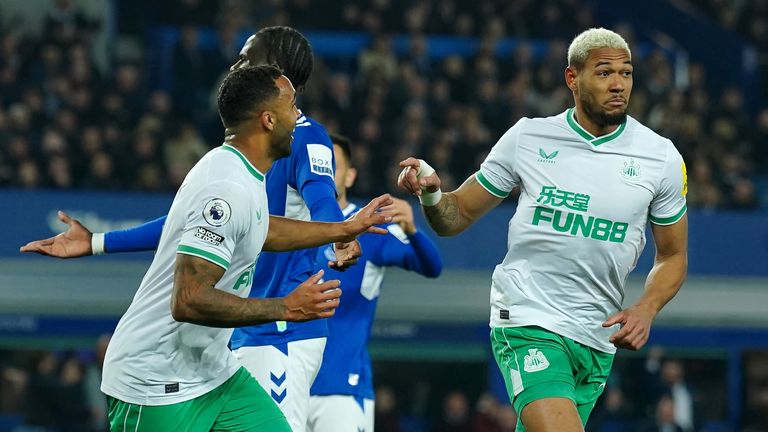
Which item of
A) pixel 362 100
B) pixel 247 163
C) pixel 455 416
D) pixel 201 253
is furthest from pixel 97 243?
pixel 362 100

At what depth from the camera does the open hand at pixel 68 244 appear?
620 centimetres

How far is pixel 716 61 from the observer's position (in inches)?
892

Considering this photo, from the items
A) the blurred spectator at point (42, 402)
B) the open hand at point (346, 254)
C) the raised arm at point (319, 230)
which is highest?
the raised arm at point (319, 230)

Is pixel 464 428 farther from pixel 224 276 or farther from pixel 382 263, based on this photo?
pixel 224 276

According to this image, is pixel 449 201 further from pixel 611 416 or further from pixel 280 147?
pixel 611 416

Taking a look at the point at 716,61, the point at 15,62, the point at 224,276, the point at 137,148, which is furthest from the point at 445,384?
the point at 224,276

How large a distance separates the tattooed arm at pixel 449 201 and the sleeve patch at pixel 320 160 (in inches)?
13.8

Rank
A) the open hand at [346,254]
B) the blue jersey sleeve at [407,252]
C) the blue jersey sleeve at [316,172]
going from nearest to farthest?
the open hand at [346,254] → the blue jersey sleeve at [316,172] → the blue jersey sleeve at [407,252]

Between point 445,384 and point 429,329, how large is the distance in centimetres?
76

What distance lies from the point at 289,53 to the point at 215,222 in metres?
1.55

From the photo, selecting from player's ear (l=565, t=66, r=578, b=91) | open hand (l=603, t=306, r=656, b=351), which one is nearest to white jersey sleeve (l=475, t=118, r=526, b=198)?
player's ear (l=565, t=66, r=578, b=91)

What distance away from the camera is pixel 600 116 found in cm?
652

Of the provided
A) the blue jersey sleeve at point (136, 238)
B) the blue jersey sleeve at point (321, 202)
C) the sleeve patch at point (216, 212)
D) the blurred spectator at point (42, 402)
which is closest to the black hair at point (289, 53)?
the blue jersey sleeve at point (321, 202)

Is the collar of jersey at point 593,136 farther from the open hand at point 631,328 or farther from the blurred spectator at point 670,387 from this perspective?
the blurred spectator at point 670,387
